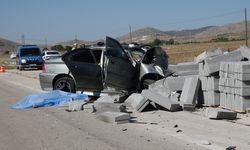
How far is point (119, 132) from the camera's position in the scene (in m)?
9.82

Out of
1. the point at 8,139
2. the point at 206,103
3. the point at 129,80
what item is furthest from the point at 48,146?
the point at 129,80

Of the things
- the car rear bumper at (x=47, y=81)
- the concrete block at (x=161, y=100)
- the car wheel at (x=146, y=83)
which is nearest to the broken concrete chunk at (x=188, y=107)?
the concrete block at (x=161, y=100)

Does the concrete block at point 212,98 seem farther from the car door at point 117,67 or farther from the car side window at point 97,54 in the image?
the car side window at point 97,54

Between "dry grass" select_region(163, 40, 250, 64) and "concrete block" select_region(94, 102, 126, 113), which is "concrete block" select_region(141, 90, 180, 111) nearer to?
"concrete block" select_region(94, 102, 126, 113)

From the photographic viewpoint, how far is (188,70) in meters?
→ 15.3

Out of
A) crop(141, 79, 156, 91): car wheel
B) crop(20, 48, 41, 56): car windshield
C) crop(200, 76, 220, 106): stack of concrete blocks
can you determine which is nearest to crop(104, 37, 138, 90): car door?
crop(141, 79, 156, 91): car wheel

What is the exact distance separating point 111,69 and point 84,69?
1457mm

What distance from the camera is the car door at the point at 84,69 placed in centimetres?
1603

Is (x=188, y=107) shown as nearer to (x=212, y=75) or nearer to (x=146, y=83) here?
(x=212, y=75)

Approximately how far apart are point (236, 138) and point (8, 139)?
4.27m

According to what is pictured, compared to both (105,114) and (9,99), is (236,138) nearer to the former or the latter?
(105,114)

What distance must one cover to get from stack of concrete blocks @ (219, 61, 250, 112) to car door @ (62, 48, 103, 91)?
4649mm

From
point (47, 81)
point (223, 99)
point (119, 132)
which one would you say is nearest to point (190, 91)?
point (223, 99)

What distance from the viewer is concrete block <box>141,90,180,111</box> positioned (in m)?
12.6
